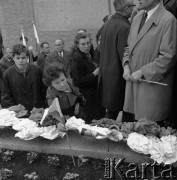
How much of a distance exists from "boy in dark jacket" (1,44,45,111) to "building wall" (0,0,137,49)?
5.32 meters

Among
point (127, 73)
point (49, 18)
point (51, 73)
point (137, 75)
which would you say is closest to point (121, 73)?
point (127, 73)

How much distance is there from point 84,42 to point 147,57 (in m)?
1.31

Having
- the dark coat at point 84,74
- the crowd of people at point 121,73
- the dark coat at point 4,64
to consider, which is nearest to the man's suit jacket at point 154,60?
the crowd of people at point 121,73

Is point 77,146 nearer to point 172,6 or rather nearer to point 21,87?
point 21,87

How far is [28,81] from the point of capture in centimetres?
390

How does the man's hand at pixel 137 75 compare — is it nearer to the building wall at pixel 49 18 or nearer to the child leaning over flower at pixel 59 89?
the child leaning over flower at pixel 59 89

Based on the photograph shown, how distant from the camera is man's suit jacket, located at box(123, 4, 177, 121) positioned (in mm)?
2965

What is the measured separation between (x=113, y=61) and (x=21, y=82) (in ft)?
3.75

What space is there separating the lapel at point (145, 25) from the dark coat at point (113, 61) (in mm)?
376

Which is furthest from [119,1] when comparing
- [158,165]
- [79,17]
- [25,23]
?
[25,23]

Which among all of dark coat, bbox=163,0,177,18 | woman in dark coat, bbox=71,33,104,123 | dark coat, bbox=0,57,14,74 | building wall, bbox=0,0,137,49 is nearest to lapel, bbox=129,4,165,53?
dark coat, bbox=163,0,177,18

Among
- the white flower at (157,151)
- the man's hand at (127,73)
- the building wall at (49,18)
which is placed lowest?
the white flower at (157,151)

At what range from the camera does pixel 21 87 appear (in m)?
3.92

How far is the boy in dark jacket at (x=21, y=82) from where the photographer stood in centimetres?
389
